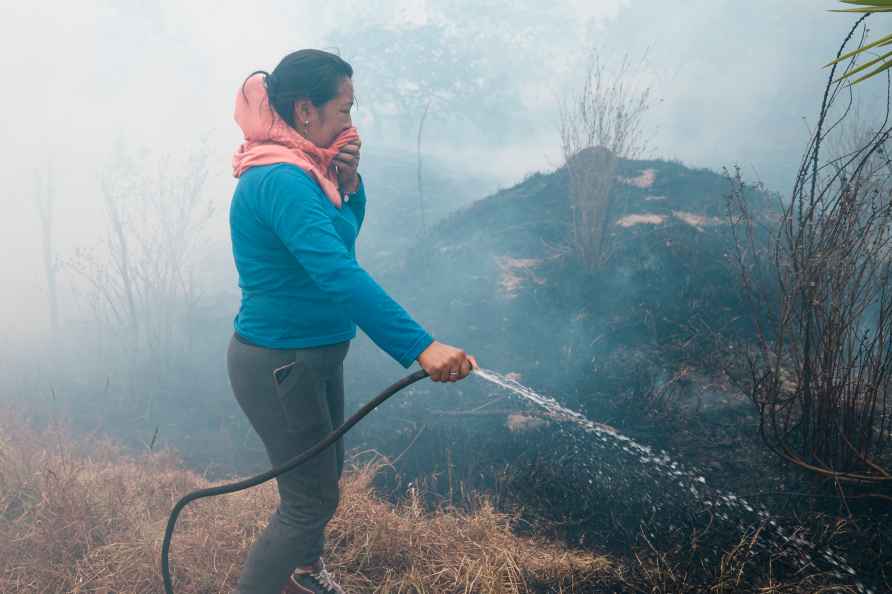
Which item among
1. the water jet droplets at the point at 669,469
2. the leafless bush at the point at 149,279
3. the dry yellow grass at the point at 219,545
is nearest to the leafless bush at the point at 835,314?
the water jet droplets at the point at 669,469

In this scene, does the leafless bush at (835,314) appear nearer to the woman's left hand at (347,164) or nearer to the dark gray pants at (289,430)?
the woman's left hand at (347,164)

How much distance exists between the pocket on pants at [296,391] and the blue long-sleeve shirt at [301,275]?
0.25 feet

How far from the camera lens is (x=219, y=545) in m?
2.58

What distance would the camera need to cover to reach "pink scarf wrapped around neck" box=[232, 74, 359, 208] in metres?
1.53

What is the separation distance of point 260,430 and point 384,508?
1.31m

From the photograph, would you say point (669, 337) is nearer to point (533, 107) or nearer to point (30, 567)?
point (30, 567)

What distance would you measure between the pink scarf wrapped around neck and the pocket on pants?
1.74 ft

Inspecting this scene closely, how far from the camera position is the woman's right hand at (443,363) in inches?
54.8

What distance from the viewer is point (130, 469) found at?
3.94 metres

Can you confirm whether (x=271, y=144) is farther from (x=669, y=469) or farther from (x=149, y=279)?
(x=149, y=279)

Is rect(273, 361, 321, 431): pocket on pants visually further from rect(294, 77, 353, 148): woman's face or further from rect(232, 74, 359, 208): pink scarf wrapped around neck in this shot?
A: rect(294, 77, 353, 148): woman's face

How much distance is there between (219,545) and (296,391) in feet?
4.83

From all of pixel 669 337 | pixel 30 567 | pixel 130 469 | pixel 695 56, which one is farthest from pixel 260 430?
pixel 695 56

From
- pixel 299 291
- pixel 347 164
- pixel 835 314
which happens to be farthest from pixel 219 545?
pixel 835 314
